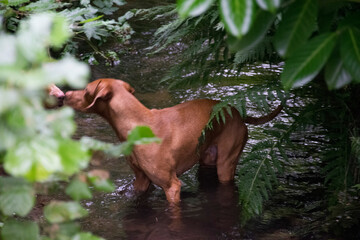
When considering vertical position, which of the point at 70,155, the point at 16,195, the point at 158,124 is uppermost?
the point at 70,155

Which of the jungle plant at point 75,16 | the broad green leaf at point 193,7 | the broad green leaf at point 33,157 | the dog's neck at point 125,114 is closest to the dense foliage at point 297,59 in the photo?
the broad green leaf at point 193,7

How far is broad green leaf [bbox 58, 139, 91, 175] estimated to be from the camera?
3.47 feet

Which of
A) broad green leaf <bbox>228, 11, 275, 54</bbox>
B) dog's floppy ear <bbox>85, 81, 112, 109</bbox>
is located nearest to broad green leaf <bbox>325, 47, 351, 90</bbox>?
broad green leaf <bbox>228, 11, 275, 54</bbox>

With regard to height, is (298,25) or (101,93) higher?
(298,25)

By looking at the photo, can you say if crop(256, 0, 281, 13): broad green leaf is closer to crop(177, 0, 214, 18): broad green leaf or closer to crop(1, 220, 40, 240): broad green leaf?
crop(177, 0, 214, 18): broad green leaf

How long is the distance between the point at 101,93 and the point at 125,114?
24 cm

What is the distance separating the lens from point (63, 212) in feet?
4.26

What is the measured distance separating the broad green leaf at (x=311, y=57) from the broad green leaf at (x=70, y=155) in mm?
689

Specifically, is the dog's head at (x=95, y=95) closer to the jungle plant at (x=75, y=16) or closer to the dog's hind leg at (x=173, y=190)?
the jungle plant at (x=75, y=16)

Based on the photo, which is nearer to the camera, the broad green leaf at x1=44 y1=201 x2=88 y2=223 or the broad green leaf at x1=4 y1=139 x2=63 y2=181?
the broad green leaf at x1=4 y1=139 x2=63 y2=181

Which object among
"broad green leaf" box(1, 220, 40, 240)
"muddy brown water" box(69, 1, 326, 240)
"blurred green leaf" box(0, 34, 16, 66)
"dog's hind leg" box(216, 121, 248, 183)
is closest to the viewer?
"blurred green leaf" box(0, 34, 16, 66)

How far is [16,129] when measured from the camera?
1.02 metres

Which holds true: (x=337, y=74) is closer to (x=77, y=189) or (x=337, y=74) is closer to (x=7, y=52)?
(x=77, y=189)

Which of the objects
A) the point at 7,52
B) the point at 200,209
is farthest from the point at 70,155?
the point at 200,209
